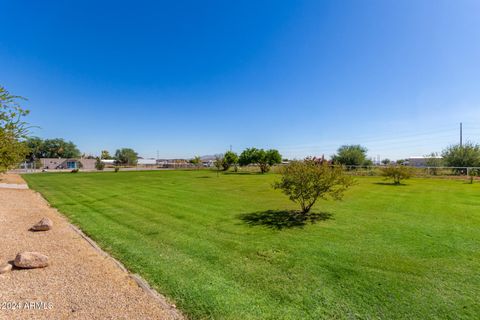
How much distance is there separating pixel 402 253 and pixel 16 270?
729cm

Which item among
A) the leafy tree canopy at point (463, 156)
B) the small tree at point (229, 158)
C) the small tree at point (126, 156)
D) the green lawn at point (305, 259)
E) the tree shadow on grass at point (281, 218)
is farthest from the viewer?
the small tree at point (126, 156)

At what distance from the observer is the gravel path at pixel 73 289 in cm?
301

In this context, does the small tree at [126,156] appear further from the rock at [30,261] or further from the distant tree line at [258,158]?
the rock at [30,261]

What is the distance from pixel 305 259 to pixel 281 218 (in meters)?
3.28

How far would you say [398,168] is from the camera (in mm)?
18406

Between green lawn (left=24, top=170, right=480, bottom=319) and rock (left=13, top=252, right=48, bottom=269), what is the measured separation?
1.22 m

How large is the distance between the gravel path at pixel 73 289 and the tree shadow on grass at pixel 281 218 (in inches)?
164

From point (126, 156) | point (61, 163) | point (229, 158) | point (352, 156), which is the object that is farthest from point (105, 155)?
point (352, 156)

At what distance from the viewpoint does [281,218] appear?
26.0 ft

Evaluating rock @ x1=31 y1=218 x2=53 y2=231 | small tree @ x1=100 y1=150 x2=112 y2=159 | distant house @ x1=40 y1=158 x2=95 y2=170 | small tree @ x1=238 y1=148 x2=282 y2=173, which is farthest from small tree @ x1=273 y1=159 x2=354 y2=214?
small tree @ x1=100 y1=150 x2=112 y2=159

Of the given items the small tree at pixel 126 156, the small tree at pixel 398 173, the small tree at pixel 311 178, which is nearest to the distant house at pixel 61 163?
the small tree at pixel 126 156

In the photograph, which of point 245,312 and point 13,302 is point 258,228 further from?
point 13,302

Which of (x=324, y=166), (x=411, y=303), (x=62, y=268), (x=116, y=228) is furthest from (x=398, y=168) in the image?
(x=62, y=268)

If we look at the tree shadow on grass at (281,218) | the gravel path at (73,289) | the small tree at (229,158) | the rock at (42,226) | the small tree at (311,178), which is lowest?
the gravel path at (73,289)
